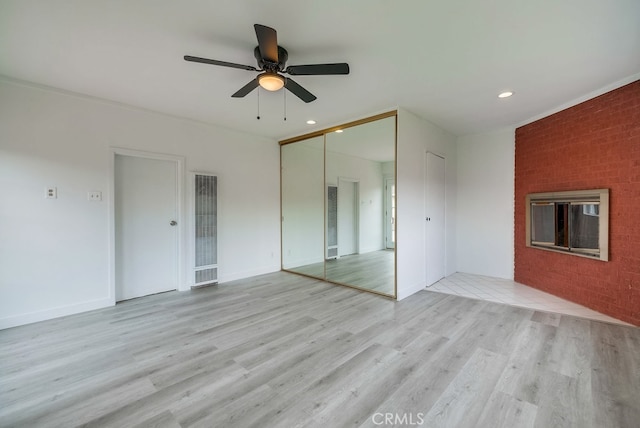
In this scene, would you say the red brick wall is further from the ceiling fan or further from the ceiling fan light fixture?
the ceiling fan light fixture

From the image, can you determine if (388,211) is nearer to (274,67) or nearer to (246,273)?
(246,273)

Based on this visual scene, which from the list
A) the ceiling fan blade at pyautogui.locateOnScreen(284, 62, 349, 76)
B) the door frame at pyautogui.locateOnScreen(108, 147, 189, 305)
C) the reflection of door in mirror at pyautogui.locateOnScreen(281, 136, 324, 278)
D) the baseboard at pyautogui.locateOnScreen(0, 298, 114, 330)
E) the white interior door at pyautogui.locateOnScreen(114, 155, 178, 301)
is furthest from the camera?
the reflection of door in mirror at pyautogui.locateOnScreen(281, 136, 324, 278)

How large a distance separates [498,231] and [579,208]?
4.53 ft

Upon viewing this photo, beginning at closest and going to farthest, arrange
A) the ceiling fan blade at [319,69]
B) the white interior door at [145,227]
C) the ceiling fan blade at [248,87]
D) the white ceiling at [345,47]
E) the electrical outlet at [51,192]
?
1. the white ceiling at [345,47]
2. the ceiling fan blade at [319,69]
3. the ceiling fan blade at [248,87]
4. the electrical outlet at [51,192]
5. the white interior door at [145,227]

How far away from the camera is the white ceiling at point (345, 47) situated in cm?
186

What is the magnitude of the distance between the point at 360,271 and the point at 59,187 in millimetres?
4395

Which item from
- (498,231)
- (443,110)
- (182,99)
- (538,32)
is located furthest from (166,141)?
(498,231)

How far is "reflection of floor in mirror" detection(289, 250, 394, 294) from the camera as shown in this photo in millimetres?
4338

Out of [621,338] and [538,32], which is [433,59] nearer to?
[538,32]

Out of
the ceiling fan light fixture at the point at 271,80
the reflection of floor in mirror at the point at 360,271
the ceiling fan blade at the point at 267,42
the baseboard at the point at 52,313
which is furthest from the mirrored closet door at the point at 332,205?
the baseboard at the point at 52,313

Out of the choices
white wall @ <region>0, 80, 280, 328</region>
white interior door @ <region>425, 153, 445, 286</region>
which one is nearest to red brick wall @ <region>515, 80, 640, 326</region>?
white interior door @ <region>425, 153, 445, 286</region>

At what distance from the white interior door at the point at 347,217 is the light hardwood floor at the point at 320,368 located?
7.92 ft

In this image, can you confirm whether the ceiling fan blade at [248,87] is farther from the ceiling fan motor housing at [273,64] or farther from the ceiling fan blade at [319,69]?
the ceiling fan blade at [319,69]

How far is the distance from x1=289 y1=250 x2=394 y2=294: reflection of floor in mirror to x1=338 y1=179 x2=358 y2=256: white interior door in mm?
215
